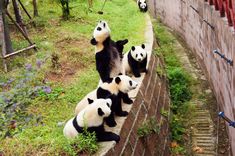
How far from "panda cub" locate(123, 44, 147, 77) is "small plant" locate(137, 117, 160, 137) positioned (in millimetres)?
1261

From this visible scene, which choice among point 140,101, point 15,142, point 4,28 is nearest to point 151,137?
point 140,101

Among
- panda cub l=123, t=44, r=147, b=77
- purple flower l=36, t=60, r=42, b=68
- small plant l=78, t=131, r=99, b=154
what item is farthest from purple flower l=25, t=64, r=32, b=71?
small plant l=78, t=131, r=99, b=154

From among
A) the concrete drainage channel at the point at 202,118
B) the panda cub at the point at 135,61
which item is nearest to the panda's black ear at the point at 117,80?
the panda cub at the point at 135,61

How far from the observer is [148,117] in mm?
8305

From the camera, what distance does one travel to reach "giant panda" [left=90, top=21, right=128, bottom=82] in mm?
7598

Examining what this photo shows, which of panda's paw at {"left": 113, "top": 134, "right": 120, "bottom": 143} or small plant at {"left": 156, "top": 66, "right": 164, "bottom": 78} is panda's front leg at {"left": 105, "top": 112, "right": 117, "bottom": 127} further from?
small plant at {"left": 156, "top": 66, "right": 164, "bottom": 78}

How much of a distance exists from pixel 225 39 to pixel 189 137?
2.79m

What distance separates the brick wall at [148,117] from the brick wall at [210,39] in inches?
59.2

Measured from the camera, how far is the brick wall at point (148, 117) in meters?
6.78

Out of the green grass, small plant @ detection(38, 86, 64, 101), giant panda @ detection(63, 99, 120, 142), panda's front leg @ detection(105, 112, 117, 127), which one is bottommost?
the green grass

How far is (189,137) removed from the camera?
33.8ft

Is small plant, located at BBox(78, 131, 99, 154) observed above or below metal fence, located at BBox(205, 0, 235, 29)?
below

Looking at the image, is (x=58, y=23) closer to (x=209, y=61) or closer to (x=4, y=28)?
(x=4, y=28)

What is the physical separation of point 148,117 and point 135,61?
1.34 metres
